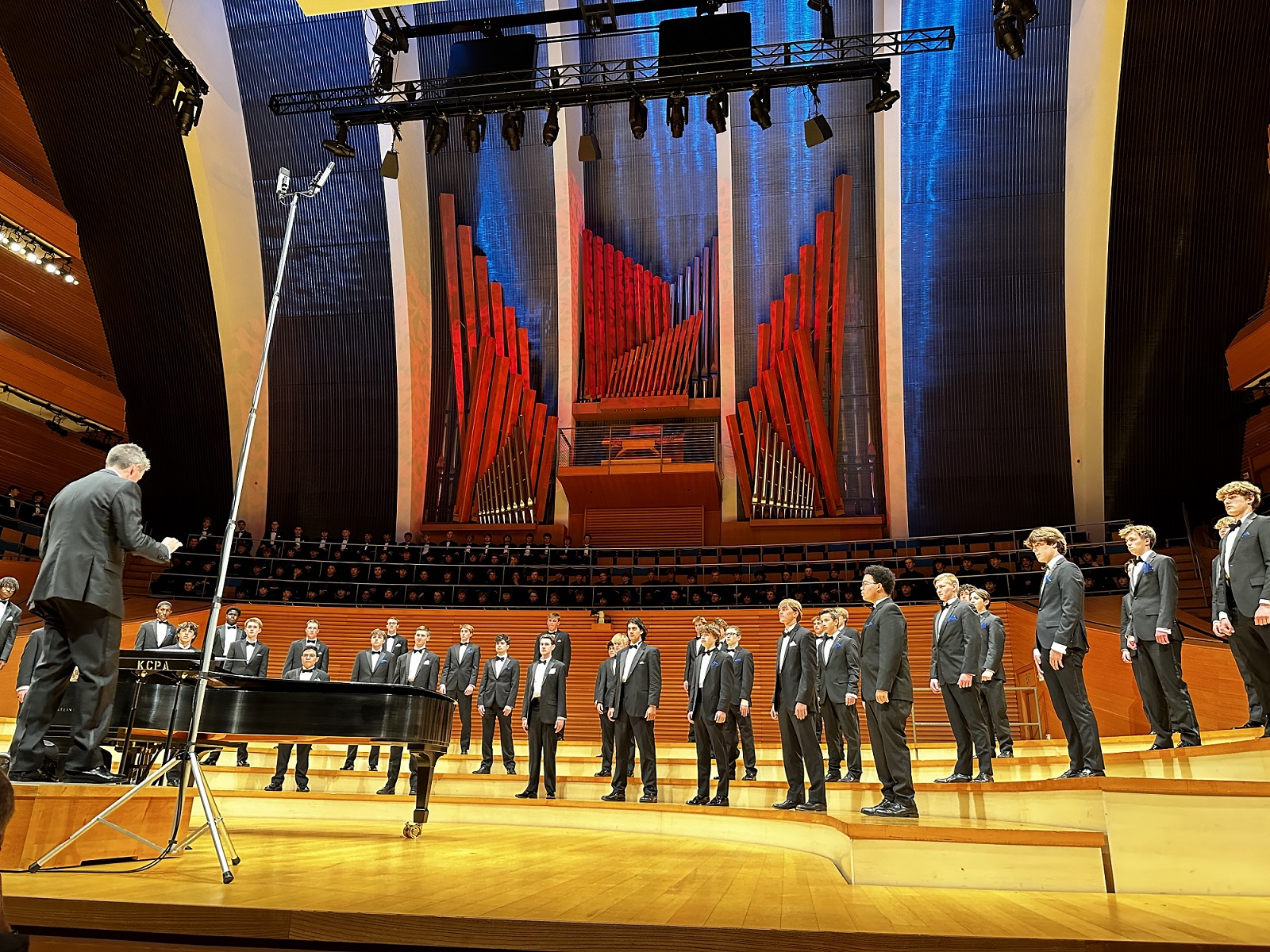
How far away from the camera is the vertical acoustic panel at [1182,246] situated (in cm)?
1191

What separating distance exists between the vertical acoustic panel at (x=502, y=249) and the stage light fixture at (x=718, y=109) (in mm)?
7166

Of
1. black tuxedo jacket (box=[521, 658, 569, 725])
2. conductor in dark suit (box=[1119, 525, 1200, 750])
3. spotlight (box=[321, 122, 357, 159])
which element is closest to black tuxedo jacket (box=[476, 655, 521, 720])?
black tuxedo jacket (box=[521, 658, 569, 725])

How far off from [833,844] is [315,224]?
50.4 feet

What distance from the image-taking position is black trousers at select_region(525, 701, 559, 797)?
26.7 ft

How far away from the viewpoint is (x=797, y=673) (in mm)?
6211

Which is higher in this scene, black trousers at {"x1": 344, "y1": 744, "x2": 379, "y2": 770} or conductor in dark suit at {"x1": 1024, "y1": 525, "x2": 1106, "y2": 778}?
conductor in dark suit at {"x1": 1024, "y1": 525, "x2": 1106, "y2": 778}

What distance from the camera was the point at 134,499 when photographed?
3.72 metres

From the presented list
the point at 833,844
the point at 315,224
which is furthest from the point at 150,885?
the point at 315,224

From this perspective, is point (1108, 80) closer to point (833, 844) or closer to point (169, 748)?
point (833, 844)

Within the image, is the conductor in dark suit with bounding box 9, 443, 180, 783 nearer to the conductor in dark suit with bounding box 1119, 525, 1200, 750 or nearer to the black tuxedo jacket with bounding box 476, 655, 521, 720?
the conductor in dark suit with bounding box 1119, 525, 1200, 750

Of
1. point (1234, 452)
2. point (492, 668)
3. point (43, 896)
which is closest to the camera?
point (43, 896)

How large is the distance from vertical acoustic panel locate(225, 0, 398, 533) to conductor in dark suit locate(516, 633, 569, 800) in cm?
1023

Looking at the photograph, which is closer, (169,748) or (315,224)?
(169,748)

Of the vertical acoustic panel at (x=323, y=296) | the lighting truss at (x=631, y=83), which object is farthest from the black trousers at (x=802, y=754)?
the vertical acoustic panel at (x=323, y=296)
